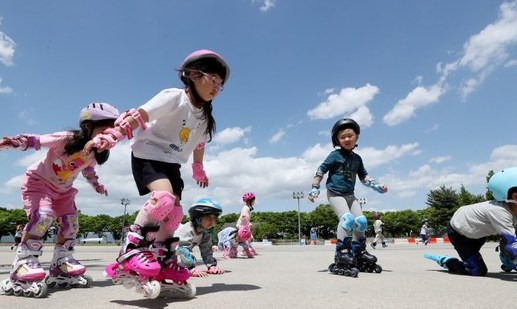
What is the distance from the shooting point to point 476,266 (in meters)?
4.58

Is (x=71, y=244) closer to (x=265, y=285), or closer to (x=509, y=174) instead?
(x=265, y=285)

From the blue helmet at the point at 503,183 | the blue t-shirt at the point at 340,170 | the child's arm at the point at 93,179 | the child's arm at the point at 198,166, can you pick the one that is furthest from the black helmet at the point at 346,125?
the child's arm at the point at 93,179

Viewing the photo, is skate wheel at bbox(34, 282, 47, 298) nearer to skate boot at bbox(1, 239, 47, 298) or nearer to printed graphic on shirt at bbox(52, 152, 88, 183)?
skate boot at bbox(1, 239, 47, 298)

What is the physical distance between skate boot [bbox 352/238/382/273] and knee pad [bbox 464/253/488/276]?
1061 millimetres

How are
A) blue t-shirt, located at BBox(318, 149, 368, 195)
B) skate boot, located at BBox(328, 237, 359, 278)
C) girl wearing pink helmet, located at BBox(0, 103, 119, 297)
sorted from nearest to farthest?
girl wearing pink helmet, located at BBox(0, 103, 119, 297) < skate boot, located at BBox(328, 237, 359, 278) < blue t-shirt, located at BBox(318, 149, 368, 195)

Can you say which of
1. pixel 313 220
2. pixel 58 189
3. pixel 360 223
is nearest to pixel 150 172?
pixel 58 189

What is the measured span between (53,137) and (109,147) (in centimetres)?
146

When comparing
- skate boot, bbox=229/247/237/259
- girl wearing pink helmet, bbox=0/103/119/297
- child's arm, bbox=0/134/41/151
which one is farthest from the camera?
skate boot, bbox=229/247/237/259

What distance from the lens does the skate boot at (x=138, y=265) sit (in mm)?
2533

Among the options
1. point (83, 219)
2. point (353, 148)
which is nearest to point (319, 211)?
point (83, 219)

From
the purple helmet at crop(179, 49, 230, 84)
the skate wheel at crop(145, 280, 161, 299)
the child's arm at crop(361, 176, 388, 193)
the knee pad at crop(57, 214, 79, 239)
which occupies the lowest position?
the skate wheel at crop(145, 280, 161, 299)

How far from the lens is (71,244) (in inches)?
161

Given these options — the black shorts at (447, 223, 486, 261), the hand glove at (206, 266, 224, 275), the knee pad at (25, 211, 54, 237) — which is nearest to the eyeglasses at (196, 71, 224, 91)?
the knee pad at (25, 211, 54, 237)

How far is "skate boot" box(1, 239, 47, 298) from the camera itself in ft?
10.2
